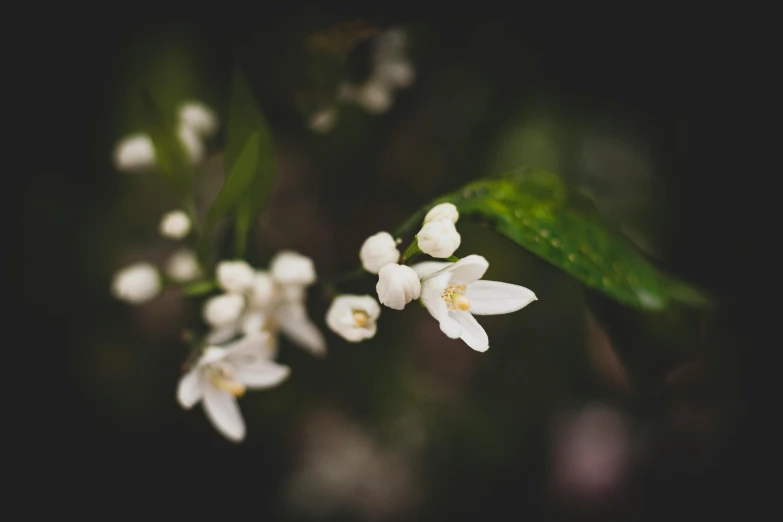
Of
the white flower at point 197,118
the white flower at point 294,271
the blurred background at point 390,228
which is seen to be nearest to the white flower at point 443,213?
the white flower at point 294,271

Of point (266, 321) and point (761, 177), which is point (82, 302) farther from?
point (761, 177)

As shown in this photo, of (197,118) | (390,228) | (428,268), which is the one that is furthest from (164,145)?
(390,228)

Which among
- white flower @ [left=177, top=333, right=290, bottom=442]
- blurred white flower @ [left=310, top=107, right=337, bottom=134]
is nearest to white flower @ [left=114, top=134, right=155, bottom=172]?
blurred white flower @ [left=310, top=107, right=337, bottom=134]

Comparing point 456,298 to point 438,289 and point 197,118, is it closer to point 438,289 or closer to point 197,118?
point 438,289

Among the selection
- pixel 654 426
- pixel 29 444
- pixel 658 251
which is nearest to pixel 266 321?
pixel 29 444

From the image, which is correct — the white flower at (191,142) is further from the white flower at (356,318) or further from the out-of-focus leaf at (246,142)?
the white flower at (356,318)
